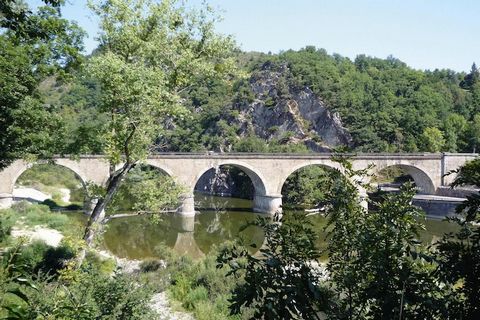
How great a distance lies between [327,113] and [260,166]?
107 ft

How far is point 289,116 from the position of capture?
70.9m

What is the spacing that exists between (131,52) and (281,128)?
6032 cm

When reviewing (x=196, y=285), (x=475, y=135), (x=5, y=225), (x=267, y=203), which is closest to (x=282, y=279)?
(x=196, y=285)

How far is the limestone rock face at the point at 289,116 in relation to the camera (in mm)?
68188

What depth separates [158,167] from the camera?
124ft

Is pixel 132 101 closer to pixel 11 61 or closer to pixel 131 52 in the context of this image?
pixel 131 52

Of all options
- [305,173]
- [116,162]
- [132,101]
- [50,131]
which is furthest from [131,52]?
A: [305,173]

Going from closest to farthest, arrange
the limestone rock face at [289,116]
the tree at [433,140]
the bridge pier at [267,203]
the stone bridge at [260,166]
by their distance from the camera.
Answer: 1. the stone bridge at [260,166]
2. the bridge pier at [267,203]
3. the tree at [433,140]
4. the limestone rock face at [289,116]

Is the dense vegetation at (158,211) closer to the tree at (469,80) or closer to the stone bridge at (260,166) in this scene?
the stone bridge at (260,166)

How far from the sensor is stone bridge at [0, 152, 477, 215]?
36688 millimetres

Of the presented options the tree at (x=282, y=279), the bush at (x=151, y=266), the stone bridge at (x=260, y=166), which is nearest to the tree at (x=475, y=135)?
the stone bridge at (x=260, y=166)

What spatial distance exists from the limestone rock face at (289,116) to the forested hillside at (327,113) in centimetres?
16

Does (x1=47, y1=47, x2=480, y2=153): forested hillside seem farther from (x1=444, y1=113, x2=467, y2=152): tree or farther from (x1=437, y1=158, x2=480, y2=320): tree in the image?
(x1=437, y1=158, x2=480, y2=320): tree

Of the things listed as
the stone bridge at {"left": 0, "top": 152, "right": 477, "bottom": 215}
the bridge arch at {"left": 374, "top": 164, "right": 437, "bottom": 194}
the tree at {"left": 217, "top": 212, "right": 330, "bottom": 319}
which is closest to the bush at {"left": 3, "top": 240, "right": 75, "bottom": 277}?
the tree at {"left": 217, "top": 212, "right": 330, "bottom": 319}
